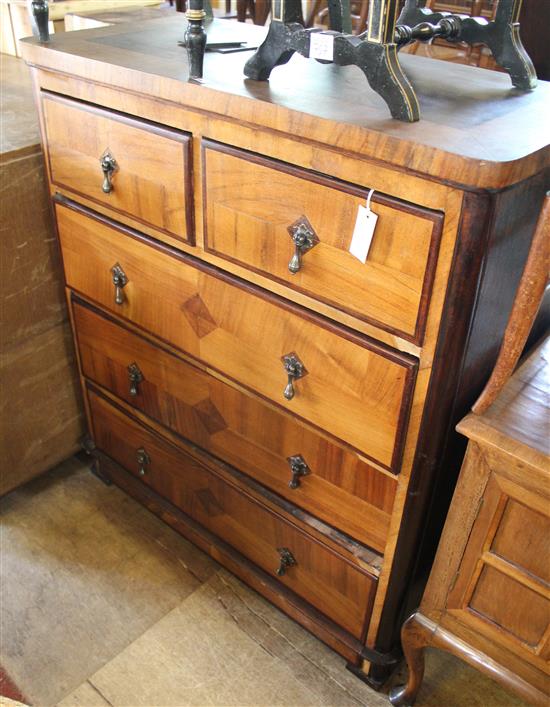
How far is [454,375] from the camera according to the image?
0.90 m

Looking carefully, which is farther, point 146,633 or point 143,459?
point 143,459

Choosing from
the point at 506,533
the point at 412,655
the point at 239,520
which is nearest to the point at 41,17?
the point at 239,520

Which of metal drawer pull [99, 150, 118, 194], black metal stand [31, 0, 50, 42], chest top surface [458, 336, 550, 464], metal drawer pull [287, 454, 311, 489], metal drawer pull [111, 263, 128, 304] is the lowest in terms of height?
metal drawer pull [287, 454, 311, 489]

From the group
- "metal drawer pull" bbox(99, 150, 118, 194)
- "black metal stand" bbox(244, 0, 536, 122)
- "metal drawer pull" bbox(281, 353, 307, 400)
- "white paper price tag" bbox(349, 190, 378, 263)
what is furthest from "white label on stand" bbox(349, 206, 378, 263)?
"metal drawer pull" bbox(99, 150, 118, 194)

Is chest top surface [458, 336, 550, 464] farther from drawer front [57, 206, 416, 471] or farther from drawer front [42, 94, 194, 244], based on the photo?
drawer front [42, 94, 194, 244]

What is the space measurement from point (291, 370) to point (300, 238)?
0.23 m

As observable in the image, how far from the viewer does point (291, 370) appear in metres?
1.04

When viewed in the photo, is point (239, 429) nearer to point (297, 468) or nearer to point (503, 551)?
point (297, 468)

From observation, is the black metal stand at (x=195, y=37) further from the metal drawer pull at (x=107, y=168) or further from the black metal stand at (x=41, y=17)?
the black metal stand at (x=41, y=17)

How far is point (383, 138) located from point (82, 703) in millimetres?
1146

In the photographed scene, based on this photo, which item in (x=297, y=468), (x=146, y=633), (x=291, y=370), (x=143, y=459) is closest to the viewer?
(x=291, y=370)

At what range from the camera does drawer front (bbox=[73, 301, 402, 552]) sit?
42.6 inches

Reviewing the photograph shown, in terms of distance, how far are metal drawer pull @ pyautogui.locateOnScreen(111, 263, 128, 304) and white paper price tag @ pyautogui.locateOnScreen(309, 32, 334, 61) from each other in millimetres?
566

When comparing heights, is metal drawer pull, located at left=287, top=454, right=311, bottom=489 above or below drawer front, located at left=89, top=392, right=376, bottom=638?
above
